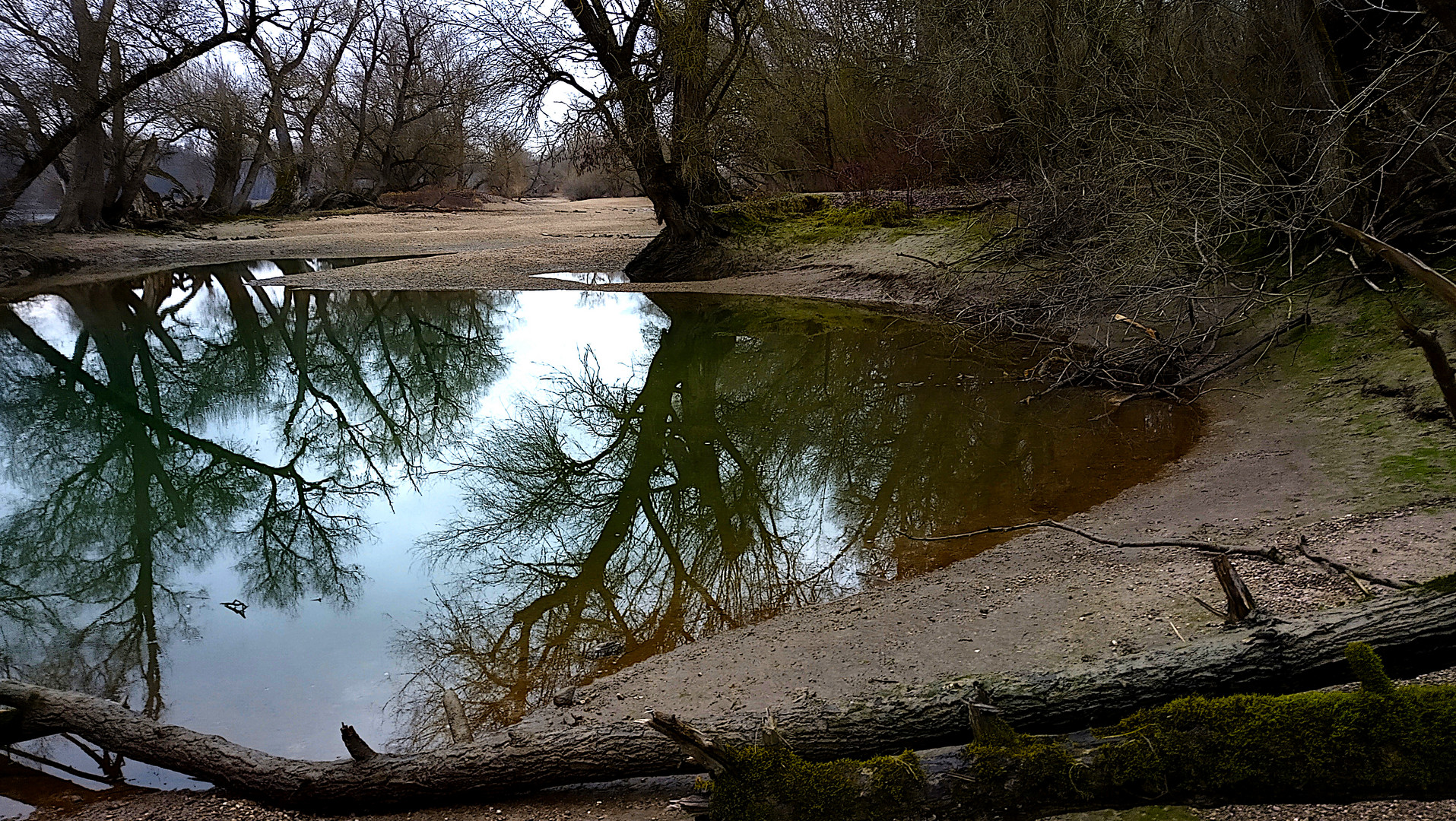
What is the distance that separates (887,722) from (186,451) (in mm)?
9050

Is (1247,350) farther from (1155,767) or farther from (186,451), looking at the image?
(186,451)

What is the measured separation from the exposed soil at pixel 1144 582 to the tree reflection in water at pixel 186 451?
2566 mm

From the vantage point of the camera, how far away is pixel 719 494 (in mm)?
8234

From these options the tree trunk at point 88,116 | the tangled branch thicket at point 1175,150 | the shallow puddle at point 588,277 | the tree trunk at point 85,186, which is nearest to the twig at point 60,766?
the tangled branch thicket at point 1175,150

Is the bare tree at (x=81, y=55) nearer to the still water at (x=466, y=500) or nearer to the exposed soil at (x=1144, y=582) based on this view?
the still water at (x=466, y=500)

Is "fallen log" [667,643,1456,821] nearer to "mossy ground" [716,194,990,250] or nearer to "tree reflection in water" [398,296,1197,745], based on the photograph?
"tree reflection in water" [398,296,1197,745]

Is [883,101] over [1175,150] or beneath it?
over

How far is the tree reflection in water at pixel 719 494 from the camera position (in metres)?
5.85

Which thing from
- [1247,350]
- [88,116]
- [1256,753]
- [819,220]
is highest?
[88,116]

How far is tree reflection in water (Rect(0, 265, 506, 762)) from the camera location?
636 cm

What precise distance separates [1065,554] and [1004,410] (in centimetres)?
410

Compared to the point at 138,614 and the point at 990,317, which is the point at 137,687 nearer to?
the point at 138,614

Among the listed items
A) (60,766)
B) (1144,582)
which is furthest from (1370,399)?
(60,766)

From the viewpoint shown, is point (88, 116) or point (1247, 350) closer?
point (1247, 350)
